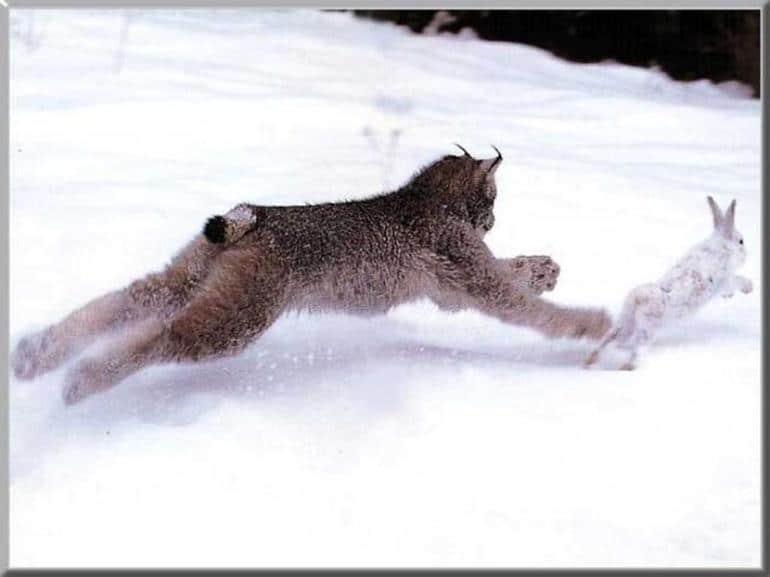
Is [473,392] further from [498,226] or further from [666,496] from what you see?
[498,226]

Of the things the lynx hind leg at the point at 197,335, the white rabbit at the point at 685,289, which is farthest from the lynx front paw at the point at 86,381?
the white rabbit at the point at 685,289

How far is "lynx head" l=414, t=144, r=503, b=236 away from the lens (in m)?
4.19

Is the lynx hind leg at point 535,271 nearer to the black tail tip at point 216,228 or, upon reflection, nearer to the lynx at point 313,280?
the lynx at point 313,280

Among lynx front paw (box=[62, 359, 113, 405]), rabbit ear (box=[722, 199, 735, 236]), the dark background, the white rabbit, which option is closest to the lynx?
lynx front paw (box=[62, 359, 113, 405])

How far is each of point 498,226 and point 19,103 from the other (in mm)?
2044

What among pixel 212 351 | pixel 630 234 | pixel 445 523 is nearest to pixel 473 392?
pixel 445 523

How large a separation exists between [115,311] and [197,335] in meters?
0.42

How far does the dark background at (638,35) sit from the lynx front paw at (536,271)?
6.42ft

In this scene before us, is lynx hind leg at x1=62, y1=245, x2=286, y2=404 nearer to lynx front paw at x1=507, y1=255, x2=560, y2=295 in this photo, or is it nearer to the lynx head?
the lynx head

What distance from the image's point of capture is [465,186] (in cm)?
423

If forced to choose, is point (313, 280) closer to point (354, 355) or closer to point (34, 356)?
point (354, 355)

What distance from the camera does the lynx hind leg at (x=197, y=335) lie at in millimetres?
3547

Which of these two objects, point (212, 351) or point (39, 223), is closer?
point (212, 351)

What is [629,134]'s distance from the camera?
5.61 metres
